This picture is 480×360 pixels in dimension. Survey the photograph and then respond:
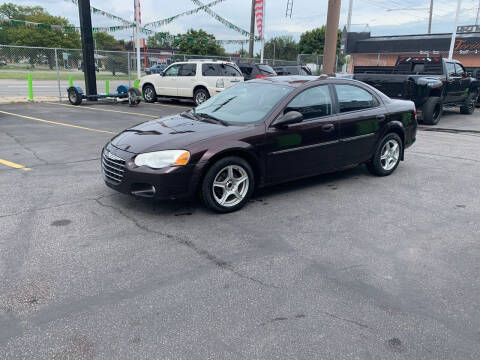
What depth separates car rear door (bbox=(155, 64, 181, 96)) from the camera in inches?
666

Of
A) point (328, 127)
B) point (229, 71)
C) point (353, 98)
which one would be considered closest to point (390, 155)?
point (353, 98)

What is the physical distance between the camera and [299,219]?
185 inches

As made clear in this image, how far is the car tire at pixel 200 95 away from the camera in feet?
52.6

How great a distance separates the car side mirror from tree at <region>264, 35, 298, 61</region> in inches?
2742

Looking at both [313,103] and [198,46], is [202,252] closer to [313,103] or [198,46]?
[313,103]

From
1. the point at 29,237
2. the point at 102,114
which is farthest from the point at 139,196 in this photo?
the point at 102,114

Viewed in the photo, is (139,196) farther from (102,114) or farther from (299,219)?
(102,114)

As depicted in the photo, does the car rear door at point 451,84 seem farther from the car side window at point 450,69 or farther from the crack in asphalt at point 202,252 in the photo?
the crack in asphalt at point 202,252

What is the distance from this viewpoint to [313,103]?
550 centimetres

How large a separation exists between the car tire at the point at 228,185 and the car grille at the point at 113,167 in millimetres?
919

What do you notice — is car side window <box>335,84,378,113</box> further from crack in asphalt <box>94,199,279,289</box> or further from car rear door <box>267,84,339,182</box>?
crack in asphalt <box>94,199,279,289</box>

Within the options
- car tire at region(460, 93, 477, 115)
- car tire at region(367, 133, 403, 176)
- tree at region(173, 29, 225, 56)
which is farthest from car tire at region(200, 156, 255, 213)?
tree at region(173, 29, 225, 56)

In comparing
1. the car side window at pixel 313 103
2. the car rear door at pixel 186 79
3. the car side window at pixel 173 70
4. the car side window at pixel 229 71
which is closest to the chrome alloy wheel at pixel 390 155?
the car side window at pixel 313 103

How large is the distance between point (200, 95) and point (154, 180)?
12.3m
